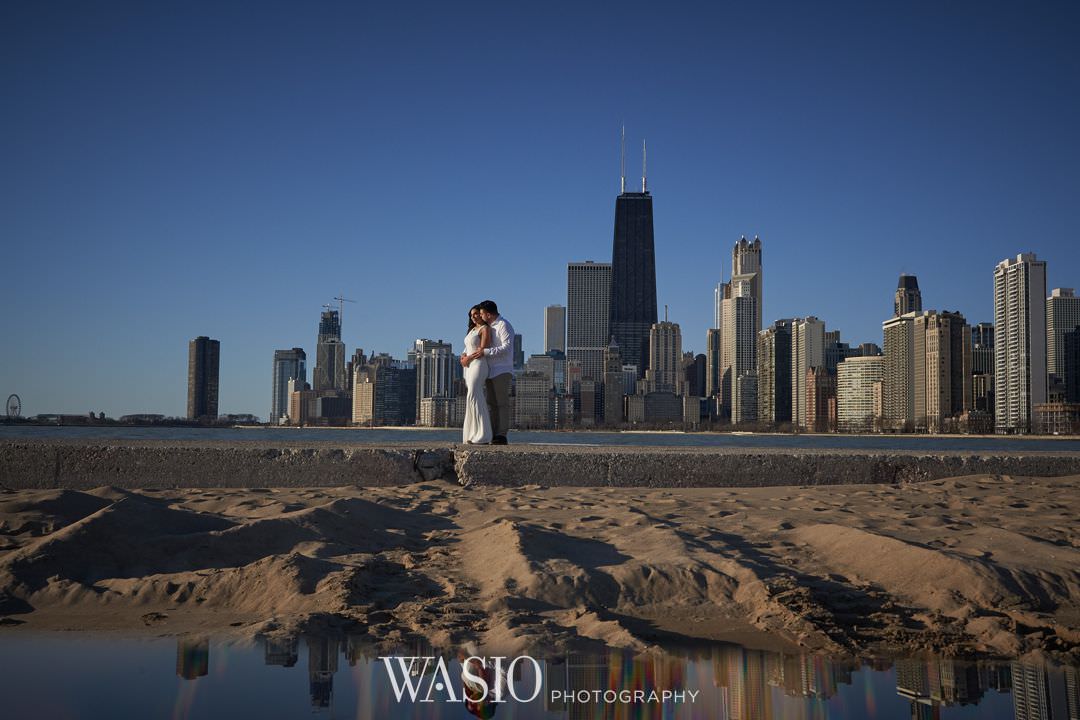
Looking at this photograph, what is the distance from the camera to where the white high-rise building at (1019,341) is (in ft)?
391

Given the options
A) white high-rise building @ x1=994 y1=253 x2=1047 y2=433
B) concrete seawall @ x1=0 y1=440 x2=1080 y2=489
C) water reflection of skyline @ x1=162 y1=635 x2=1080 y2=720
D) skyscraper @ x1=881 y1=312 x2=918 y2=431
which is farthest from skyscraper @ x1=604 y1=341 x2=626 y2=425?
water reflection of skyline @ x1=162 y1=635 x2=1080 y2=720

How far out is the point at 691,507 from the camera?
6.20 meters

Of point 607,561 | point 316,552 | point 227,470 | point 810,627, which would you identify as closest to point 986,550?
point 810,627

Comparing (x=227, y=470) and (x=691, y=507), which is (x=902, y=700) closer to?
(x=691, y=507)

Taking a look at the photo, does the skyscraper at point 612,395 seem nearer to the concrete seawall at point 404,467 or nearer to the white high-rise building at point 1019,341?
the white high-rise building at point 1019,341

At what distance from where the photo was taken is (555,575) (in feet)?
13.1

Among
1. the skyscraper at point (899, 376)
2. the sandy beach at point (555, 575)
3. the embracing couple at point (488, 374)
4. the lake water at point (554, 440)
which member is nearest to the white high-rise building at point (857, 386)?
the skyscraper at point (899, 376)

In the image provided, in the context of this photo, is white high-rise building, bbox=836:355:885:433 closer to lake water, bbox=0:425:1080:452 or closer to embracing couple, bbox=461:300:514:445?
lake water, bbox=0:425:1080:452

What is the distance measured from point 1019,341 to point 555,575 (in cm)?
14197

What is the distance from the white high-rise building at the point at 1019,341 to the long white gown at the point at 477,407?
12636cm

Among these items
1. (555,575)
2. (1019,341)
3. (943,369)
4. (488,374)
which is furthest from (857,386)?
(555,575)

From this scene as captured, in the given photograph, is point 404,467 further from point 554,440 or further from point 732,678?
point 554,440

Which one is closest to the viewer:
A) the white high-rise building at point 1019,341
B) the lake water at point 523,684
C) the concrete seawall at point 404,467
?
the lake water at point 523,684

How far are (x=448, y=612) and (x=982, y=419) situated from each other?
13633 cm
